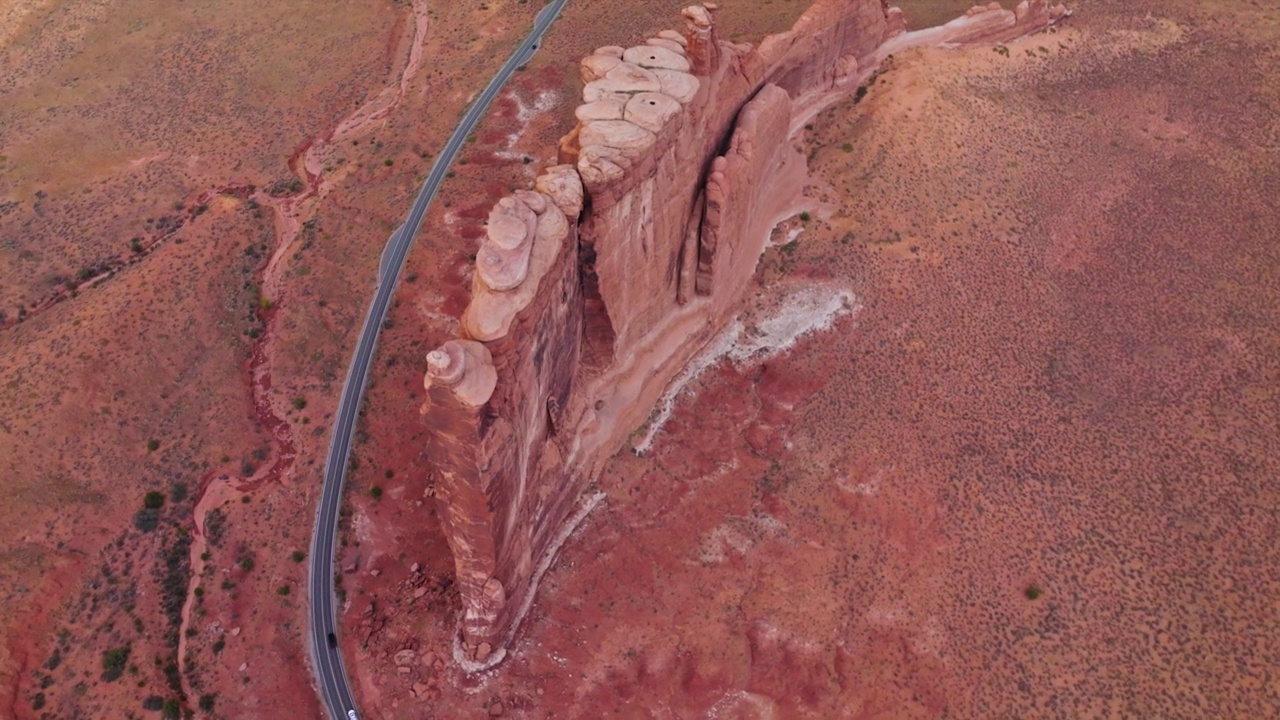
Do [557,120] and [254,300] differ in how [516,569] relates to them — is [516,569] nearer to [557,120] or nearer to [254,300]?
[254,300]

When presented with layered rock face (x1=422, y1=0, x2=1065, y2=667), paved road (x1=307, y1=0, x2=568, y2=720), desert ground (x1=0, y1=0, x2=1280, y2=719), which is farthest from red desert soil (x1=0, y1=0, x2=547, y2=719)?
layered rock face (x1=422, y1=0, x2=1065, y2=667)

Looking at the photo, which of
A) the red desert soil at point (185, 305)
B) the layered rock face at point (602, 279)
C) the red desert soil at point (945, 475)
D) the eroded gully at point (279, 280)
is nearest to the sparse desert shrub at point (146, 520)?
the red desert soil at point (185, 305)

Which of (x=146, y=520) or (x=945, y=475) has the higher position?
(x=146, y=520)

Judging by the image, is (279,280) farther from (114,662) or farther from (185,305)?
(114,662)

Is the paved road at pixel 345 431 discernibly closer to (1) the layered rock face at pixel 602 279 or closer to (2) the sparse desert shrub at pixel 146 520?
(1) the layered rock face at pixel 602 279

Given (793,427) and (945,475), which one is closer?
(945,475)

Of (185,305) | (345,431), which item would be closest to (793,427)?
(345,431)

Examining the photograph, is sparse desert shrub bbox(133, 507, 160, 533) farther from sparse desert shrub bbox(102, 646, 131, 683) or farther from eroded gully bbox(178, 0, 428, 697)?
sparse desert shrub bbox(102, 646, 131, 683)
